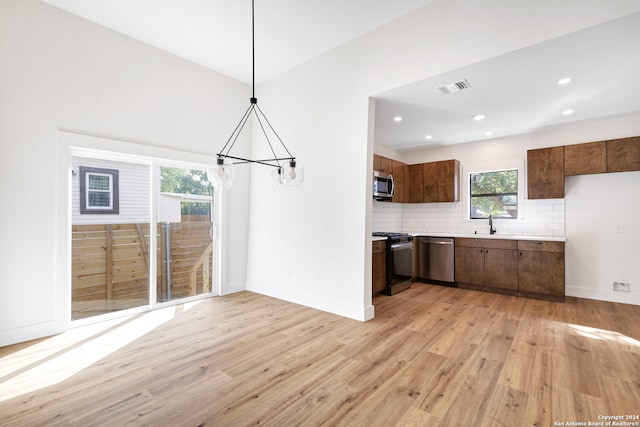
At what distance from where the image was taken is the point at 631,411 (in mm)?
1864

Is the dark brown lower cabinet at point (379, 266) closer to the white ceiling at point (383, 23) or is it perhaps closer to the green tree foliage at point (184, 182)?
the white ceiling at point (383, 23)

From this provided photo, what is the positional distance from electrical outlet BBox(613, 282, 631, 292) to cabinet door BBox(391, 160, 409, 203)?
350 cm

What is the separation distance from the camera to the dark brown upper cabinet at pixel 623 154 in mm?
4094

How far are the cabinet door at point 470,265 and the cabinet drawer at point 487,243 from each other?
0.07 meters


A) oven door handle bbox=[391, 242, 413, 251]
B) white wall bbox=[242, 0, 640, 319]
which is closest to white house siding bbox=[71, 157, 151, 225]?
white wall bbox=[242, 0, 640, 319]

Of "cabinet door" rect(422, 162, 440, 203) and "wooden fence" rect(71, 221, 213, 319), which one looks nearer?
"wooden fence" rect(71, 221, 213, 319)

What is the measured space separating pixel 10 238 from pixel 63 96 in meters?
1.56

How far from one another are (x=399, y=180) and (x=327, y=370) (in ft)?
14.3

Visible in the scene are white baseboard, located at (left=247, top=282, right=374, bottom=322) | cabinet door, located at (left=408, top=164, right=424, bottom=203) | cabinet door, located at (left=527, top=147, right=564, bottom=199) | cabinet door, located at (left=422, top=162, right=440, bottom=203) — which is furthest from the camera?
cabinet door, located at (left=408, top=164, right=424, bottom=203)

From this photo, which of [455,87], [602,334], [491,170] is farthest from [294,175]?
[491,170]

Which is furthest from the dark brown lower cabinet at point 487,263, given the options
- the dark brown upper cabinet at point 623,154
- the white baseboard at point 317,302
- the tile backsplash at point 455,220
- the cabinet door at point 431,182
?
the white baseboard at point 317,302

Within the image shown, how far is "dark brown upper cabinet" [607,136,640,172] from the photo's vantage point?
4.09 meters

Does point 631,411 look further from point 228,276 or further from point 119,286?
point 119,286

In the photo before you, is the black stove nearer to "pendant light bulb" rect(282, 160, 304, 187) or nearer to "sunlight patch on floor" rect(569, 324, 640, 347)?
"sunlight patch on floor" rect(569, 324, 640, 347)
